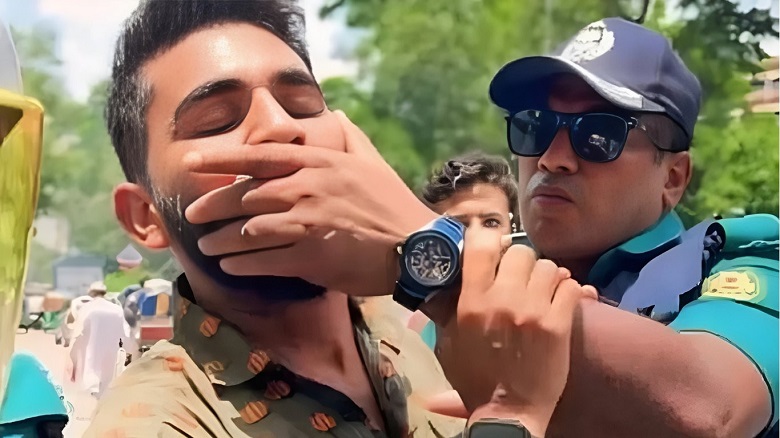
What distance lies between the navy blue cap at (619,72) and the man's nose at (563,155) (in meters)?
0.07

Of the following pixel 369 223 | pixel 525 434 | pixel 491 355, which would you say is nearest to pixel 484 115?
pixel 369 223

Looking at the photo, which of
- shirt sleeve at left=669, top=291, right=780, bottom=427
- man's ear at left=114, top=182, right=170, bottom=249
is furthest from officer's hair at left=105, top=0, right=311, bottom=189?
shirt sleeve at left=669, top=291, right=780, bottom=427

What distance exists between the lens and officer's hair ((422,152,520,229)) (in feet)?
3.93

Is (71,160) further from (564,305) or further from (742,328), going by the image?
(742,328)

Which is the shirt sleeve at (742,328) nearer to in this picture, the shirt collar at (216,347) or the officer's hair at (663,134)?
the officer's hair at (663,134)

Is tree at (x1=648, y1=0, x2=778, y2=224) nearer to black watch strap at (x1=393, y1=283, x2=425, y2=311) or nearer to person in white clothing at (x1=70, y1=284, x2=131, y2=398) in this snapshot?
black watch strap at (x1=393, y1=283, x2=425, y2=311)

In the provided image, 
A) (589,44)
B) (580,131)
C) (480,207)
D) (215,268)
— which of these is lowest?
(215,268)

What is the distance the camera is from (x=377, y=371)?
121 cm

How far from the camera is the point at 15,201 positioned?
1.17 meters

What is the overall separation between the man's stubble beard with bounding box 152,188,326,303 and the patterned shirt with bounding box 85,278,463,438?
53 millimetres

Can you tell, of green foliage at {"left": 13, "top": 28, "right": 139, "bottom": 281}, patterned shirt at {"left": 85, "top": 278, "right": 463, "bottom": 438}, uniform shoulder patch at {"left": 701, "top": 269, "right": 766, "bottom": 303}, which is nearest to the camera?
patterned shirt at {"left": 85, "top": 278, "right": 463, "bottom": 438}

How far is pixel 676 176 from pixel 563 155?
21cm

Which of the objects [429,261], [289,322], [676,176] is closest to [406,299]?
[429,261]

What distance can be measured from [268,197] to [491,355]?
37 cm
